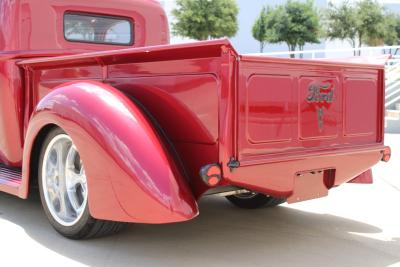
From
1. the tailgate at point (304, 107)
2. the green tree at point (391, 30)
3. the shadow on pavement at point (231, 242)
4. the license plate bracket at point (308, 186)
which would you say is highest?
the green tree at point (391, 30)

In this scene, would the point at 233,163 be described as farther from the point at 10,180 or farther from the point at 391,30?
the point at 391,30

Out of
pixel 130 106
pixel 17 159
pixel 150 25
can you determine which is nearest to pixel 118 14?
pixel 150 25

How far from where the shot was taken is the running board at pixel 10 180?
4.20 m

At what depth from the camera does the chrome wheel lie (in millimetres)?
3838

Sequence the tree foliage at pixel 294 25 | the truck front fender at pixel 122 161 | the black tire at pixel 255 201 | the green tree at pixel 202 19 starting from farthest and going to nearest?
1. the tree foliage at pixel 294 25
2. the green tree at pixel 202 19
3. the black tire at pixel 255 201
4. the truck front fender at pixel 122 161

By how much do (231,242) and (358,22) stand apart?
118 ft

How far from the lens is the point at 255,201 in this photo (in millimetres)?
4867

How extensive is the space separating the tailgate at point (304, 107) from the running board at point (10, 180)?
1.96 metres


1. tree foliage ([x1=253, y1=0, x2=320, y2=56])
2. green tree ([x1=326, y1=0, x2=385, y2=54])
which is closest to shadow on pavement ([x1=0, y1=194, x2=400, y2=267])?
green tree ([x1=326, y1=0, x2=385, y2=54])

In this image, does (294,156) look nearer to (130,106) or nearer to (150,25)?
(130,106)

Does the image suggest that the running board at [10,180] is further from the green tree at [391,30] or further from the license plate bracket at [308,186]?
the green tree at [391,30]

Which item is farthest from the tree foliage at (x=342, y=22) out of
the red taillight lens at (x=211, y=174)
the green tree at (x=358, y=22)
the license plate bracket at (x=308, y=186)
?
the red taillight lens at (x=211, y=174)

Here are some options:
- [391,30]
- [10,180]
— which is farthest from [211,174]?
[391,30]

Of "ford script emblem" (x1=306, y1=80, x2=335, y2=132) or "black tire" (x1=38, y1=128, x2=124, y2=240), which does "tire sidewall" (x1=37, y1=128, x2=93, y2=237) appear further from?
"ford script emblem" (x1=306, y1=80, x2=335, y2=132)
